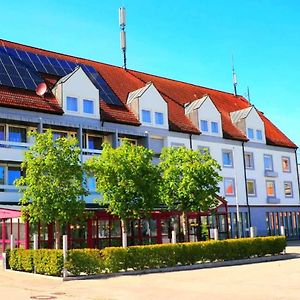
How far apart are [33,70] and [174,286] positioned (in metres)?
23.5

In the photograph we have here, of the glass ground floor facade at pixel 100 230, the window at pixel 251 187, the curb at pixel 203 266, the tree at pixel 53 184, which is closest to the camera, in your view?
the curb at pixel 203 266

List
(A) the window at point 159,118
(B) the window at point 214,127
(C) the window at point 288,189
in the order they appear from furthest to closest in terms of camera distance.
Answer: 1. (C) the window at point 288,189
2. (B) the window at point 214,127
3. (A) the window at point 159,118

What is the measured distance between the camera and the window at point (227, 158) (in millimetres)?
44812

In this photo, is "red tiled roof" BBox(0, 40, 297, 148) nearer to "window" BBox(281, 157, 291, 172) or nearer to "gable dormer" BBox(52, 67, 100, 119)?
"gable dormer" BBox(52, 67, 100, 119)

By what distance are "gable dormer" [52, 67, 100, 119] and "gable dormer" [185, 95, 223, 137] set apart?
423 inches

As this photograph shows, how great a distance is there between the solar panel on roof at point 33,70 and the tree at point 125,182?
1053 cm

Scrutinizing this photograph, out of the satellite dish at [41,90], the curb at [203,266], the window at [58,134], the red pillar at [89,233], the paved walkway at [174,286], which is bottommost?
the paved walkway at [174,286]

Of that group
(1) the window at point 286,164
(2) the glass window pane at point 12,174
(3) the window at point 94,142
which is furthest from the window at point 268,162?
(2) the glass window pane at point 12,174

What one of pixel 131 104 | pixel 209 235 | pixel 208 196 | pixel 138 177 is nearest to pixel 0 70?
pixel 131 104

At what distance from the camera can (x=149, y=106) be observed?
129 feet

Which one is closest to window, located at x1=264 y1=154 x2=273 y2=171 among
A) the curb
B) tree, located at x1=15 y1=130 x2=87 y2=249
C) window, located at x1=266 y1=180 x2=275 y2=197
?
window, located at x1=266 y1=180 x2=275 y2=197

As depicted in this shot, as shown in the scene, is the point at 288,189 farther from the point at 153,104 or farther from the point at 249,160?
the point at 153,104

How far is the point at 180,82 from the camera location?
5100cm

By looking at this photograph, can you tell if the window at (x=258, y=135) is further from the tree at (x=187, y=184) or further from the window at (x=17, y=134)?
the window at (x=17, y=134)
